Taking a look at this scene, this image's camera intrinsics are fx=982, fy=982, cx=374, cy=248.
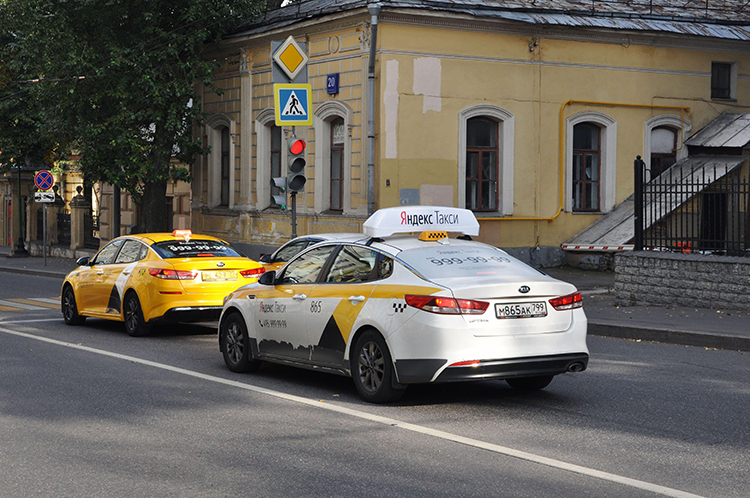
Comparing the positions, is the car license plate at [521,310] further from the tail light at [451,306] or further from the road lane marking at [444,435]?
the road lane marking at [444,435]

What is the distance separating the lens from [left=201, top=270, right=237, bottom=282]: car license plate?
42.9 feet

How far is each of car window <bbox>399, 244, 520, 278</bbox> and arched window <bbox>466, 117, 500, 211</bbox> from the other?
1511cm

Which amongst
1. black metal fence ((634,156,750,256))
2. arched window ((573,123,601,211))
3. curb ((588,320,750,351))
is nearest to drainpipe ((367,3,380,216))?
arched window ((573,123,601,211))

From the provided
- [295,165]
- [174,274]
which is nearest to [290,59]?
[295,165]

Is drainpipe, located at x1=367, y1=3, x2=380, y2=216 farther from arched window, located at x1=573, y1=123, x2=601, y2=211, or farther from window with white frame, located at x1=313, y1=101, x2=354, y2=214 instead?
arched window, located at x1=573, y1=123, x2=601, y2=211

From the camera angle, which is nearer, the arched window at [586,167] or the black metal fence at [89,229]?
the arched window at [586,167]

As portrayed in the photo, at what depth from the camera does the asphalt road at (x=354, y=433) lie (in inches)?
225

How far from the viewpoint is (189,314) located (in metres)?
12.9

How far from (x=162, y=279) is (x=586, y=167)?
14.9m

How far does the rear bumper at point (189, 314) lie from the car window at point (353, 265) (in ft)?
14.2

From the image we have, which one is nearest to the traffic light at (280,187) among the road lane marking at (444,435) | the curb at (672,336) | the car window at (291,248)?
the car window at (291,248)

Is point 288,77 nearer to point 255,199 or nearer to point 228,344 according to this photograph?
point 228,344

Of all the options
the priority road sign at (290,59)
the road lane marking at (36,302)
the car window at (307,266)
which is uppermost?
the priority road sign at (290,59)

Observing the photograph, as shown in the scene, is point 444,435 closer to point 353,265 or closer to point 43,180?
point 353,265
